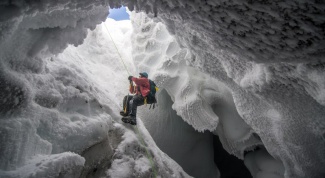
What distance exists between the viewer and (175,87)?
5.44 metres

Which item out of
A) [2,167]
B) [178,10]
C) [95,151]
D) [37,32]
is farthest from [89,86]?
[178,10]

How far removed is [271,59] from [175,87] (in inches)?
139

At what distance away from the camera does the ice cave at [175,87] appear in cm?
164

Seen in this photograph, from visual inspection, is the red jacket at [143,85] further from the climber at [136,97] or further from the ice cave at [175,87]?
the ice cave at [175,87]

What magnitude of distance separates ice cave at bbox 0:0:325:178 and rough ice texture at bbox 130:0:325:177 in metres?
0.01

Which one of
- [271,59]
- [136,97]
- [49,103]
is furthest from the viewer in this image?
[136,97]

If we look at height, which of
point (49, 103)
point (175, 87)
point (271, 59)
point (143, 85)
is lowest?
point (175, 87)

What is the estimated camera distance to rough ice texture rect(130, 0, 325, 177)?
1.56 meters

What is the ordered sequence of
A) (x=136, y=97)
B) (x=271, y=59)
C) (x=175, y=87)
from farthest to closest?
(x=175, y=87) < (x=136, y=97) < (x=271, y=59)

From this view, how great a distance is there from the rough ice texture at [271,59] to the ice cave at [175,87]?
0.01 m

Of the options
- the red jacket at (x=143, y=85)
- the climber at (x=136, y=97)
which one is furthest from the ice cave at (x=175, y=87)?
the red jacket at (x=143, y=85)

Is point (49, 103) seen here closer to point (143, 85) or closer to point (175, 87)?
point (143, 85)

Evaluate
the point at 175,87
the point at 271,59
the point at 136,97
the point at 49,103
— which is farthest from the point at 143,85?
the point at 271,59

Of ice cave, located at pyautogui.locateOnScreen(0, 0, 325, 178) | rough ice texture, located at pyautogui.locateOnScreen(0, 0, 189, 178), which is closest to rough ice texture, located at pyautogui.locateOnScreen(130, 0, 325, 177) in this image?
ice cave, located at pyautogui.locateOnScreen(0, 0, 325, 178)
